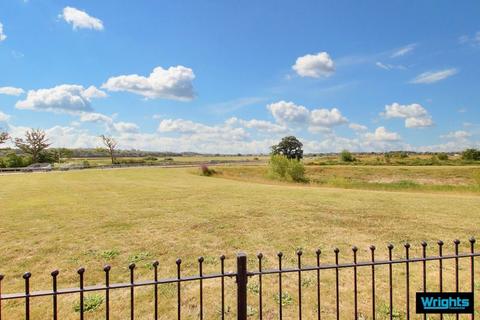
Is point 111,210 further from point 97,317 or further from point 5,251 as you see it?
point 97,317

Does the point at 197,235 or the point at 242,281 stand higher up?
the point at 242,281

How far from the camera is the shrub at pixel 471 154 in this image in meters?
67.5

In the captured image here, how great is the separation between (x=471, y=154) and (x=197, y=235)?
82373 mm

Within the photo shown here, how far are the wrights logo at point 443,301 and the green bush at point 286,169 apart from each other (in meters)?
35.0

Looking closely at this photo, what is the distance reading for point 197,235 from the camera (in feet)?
28.8

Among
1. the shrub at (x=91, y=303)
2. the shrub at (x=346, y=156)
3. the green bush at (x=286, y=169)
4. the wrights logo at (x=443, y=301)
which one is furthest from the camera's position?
the shrub at (x=346, y=156)

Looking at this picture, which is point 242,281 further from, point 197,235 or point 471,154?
point 471,154

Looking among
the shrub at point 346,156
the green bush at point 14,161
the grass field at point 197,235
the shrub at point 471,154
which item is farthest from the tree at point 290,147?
the grass field at point 197,235

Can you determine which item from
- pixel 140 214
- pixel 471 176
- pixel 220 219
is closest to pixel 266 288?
pixel 220 219

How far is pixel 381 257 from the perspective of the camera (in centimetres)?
695

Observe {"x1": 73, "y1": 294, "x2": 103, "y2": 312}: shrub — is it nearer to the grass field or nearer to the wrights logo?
the grass field

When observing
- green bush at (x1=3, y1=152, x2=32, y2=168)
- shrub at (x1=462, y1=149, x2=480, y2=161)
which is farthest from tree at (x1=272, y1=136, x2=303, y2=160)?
green bush at (x1=3, y1=152, x2=32, y2=168)

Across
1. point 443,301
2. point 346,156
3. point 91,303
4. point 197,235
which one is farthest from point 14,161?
point 346,156

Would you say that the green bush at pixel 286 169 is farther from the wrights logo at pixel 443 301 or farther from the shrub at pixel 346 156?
the shrub at pixel 346 156
